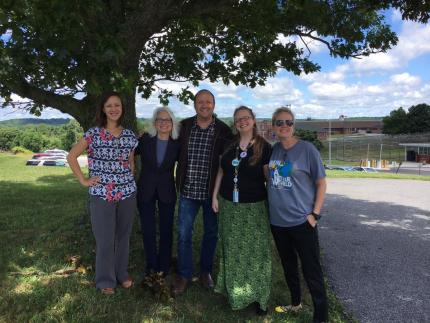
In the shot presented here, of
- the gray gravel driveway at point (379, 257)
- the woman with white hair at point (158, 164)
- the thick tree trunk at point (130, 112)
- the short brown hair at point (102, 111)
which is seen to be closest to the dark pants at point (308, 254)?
the gray gravel driveway at point (379, 257)

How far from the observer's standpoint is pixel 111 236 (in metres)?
4.20

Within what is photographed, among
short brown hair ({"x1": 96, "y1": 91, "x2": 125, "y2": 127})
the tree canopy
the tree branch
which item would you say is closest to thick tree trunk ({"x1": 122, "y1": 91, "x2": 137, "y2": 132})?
the tree branch

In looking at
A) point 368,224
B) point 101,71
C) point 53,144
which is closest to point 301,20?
point 101,71

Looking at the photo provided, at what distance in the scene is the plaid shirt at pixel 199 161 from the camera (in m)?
4.32

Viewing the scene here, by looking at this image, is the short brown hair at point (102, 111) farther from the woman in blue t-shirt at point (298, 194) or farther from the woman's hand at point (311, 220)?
the woman's hand at point (311, 220)

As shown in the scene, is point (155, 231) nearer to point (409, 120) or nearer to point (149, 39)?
point (149, 39)

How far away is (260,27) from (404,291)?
13.4ft

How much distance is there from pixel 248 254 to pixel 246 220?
0.34 m

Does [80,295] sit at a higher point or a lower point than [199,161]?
lower

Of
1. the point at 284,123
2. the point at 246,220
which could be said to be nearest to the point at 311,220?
the point at 246,220

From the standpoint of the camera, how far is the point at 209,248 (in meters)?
4.70

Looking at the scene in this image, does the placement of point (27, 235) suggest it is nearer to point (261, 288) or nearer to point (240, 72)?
point (261, 288)

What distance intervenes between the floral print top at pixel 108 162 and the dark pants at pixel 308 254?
1.51m

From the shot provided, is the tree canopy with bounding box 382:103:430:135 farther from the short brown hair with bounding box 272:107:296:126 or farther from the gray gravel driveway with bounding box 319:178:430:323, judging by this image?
the short brown hair with bounding box 272:107:296:126
